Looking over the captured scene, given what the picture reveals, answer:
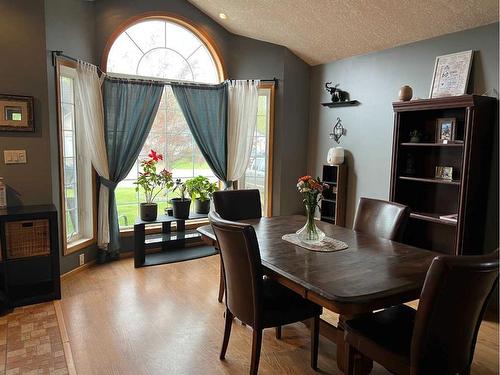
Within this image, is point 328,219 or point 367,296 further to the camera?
point 328,219

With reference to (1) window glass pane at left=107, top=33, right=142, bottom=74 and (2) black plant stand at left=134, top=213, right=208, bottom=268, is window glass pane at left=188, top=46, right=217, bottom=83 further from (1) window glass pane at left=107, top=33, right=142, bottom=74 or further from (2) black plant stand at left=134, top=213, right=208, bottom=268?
(2) black plant stand at left=134, top=213, right=208, bottom=268

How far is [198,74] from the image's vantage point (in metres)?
4.74

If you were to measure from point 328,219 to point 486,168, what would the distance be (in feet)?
5.96

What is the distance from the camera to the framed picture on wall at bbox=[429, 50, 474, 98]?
3057 millimetres

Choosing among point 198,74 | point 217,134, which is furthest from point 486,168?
point 198,74

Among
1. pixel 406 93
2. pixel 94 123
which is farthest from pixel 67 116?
pixel 406 93

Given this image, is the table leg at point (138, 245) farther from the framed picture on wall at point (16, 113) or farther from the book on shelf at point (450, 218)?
the book on shelf at point (450, 218)

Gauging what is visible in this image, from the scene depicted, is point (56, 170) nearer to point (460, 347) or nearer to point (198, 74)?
point (198, 74)

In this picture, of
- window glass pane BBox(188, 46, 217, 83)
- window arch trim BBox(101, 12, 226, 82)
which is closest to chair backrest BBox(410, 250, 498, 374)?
window arch trim BBox(101, 12, 226, 82)

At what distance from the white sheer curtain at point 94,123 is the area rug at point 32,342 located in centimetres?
113

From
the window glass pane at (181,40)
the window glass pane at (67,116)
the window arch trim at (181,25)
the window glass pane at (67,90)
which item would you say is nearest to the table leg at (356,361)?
the window glass pane at (67,116)

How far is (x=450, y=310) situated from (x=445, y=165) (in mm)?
2132

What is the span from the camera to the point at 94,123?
3855mm

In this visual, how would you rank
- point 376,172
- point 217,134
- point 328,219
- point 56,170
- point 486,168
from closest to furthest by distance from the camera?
1. point 486,168
2. point 56,170
3. point 376,172
4. point 328,219
5. point 217,134
